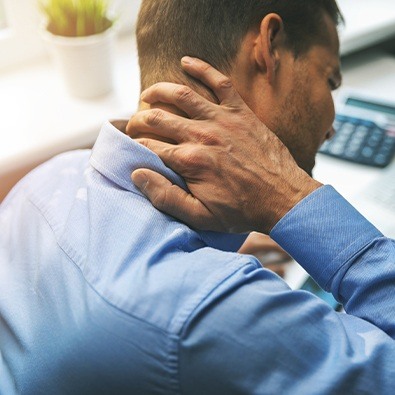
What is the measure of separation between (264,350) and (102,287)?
7.3 inches

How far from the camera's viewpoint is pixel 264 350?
0.62 meters

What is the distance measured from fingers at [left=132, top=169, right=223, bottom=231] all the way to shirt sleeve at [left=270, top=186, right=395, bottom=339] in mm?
114

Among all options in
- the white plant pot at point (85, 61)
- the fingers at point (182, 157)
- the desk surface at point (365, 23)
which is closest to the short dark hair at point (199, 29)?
the fingers at point (182, 157)

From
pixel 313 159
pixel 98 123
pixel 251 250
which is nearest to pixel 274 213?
pixel 313 159

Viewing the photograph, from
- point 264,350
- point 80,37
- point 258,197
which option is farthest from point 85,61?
point 264,350

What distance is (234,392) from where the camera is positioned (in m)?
0.62

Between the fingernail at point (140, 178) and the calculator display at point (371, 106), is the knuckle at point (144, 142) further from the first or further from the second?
the calculator display at point (371, 106)

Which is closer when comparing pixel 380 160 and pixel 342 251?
pixel 342 251

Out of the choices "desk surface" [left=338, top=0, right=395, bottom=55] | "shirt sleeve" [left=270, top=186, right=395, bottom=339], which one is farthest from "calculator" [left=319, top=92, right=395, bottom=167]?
"shirt sleeve" [left=270, top=186, right=395, bottom=339]

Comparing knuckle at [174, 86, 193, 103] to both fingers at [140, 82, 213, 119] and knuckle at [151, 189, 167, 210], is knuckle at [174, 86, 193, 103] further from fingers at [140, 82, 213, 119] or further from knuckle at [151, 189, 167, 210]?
knuckle at [151, 189, 167, 210]

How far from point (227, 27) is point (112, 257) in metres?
0.35

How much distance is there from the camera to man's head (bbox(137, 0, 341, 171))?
811mm

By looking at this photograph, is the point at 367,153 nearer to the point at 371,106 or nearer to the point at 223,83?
the point at 371,106

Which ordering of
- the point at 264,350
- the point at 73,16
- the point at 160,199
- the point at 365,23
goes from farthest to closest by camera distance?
the point at 365,23 → the point at 73,16 → the point at 160,199 → the point at 264,350
